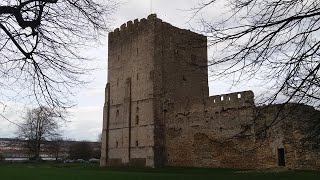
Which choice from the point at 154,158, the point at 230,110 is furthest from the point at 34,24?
the point at 154,158

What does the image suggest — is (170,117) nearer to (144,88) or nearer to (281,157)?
(144,88)

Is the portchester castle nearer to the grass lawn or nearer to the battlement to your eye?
the battlement

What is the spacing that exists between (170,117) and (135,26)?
8943mm

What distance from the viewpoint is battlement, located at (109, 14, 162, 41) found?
35.6 metres

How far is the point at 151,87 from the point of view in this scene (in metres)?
34.3

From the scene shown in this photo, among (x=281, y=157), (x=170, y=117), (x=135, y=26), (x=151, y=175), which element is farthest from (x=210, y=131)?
(x=135, y=26)

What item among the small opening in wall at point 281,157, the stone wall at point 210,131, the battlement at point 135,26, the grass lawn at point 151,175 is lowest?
the grass lawn at point 151,175

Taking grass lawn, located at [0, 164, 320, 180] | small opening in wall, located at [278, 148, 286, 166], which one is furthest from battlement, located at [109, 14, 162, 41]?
grass lawn, located at [0, 164, 320, 180]

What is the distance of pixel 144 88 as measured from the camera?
3509cm

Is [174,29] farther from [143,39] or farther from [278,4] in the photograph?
[278,4]

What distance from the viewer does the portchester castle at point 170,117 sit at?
2705 centimetres

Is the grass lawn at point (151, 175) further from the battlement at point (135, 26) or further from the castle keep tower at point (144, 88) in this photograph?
the battlement at point (135, 26)

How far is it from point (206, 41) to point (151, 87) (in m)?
27.8

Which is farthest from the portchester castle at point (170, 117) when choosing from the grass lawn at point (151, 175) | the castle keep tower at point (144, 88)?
the grass lawn at point (151, 175)
